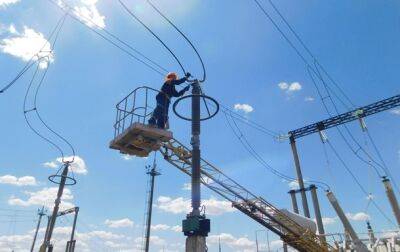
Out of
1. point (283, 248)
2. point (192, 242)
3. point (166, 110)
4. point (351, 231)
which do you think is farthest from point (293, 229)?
point (192, 242)

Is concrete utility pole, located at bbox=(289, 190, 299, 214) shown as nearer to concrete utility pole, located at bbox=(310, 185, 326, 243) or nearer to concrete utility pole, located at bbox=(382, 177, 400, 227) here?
concrete utility pole, located at bbox=(310, 185, 326, 243)

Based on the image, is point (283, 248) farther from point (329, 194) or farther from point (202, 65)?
point (202, 65)

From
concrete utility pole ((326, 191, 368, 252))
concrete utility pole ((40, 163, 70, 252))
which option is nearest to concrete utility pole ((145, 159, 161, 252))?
concrete utility pole ((40, 163, 70, 252))

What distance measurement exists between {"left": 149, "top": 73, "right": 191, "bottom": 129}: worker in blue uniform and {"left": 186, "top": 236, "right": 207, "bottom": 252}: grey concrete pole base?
4925 millimetres

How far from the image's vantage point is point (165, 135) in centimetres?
1172

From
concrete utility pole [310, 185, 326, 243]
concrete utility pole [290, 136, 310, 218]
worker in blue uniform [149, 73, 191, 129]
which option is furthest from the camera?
concrete utility pole [290, 136, 310, 218]

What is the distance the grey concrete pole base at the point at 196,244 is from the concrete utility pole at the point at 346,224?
9.59m

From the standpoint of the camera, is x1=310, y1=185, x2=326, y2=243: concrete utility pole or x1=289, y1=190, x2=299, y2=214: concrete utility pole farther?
x1=289, y1=190, x2=299, y2=214: concrete utility pole

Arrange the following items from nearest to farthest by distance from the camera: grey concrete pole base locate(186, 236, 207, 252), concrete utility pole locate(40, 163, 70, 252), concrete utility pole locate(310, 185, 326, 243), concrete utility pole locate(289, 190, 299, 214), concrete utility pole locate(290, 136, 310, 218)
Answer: grey concrete pole base locate(186, 236, 207, 252) < concrete utility pole locate(40, 163, 70, 252) < concrete utility pole locate(310, 185, 326, 243) < concrete utility pole locate(290, 136, 310, 218) < concrete utility pole locate(289, 190, 299, 214)

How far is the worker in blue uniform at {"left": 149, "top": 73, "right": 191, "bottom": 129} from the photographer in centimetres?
1184

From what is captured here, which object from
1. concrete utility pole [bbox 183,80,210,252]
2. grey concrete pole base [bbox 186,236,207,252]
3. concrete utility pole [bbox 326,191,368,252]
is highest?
concrete utility pole [bbox 326,191,368,252]

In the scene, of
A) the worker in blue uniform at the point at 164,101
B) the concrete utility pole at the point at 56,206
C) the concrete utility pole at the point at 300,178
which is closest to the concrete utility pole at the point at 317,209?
the concrete utility pole at the point at 300,178

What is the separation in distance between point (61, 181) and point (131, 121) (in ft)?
34.6

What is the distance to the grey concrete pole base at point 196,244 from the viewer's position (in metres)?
7.53
